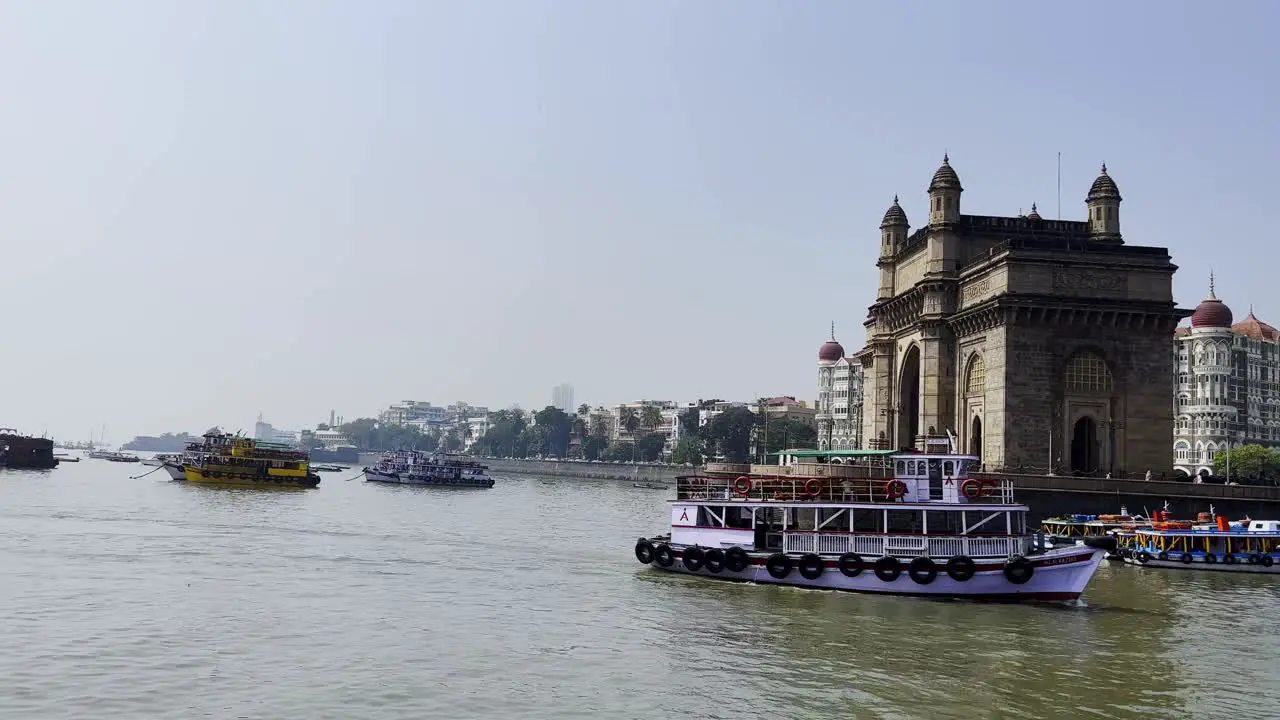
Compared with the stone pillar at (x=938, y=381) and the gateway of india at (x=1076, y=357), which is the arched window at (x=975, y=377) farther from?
the stone pillar at (x=938, y=381)

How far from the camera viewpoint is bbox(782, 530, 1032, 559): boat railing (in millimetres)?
33750

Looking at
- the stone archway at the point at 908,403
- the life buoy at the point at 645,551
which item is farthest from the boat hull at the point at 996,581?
the stone archway at the point at 908,403

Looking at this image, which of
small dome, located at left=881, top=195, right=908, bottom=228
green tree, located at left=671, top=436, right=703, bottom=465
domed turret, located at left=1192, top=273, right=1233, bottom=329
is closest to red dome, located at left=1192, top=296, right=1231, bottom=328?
domed turret, located at left=1192, top=273, right=1233, bottom=329

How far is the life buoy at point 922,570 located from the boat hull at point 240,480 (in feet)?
241

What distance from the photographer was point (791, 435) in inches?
6545

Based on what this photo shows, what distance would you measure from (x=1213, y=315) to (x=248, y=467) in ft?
264

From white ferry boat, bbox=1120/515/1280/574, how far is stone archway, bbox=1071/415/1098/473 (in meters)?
10.6

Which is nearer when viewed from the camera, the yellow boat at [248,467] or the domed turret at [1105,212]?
the domed turret at [1105,212]

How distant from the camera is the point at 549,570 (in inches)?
1596

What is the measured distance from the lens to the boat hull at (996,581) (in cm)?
3291

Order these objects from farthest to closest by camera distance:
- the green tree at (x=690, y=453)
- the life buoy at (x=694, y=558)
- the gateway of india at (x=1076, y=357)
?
the green tree at (x=690, y=453) < the gateway of india at (x=1076, y=357) < the life buoy at (x=694, y=558)

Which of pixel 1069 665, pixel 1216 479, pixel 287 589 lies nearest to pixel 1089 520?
pixel 1069 665

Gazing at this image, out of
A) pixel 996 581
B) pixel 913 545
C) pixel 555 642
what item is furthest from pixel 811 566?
pixel 555 642

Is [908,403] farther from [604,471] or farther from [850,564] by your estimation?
[604,471]
